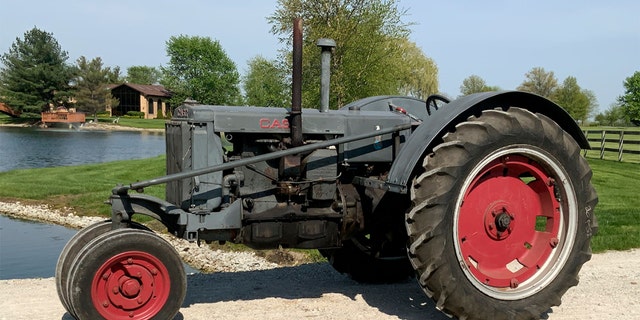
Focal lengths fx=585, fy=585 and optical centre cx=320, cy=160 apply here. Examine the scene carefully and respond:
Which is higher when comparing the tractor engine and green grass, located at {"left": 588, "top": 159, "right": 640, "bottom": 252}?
the tractor engine

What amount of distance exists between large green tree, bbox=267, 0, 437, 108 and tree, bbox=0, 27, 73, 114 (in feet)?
189

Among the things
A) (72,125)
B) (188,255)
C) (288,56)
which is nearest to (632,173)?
(288,56)

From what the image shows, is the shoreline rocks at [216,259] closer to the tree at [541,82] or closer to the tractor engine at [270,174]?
the tractor engine at [270,174]

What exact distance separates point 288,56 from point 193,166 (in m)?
18.9

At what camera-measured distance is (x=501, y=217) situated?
15.1 ft

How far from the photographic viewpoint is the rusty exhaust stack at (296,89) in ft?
14.7

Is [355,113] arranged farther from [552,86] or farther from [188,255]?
[552,86]

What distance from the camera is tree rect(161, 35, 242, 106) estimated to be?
248 feet

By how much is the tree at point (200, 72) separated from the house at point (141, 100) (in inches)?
467

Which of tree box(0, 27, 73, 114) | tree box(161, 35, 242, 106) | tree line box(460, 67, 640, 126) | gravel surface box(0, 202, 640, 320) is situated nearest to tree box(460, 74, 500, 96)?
tree line box(460, 67, 640, 126)

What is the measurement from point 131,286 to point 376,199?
208 cm

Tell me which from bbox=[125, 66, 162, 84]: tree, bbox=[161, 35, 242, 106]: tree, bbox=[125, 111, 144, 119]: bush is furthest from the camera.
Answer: bbox=[125, 66, 162, 84]: tree

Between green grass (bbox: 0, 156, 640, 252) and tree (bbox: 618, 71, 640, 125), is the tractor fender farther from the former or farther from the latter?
tree (bbox: 618, 71, 640, 125)

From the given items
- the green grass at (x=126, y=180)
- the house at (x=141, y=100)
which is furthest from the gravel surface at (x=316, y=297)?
the house at (x=141, y=100)
